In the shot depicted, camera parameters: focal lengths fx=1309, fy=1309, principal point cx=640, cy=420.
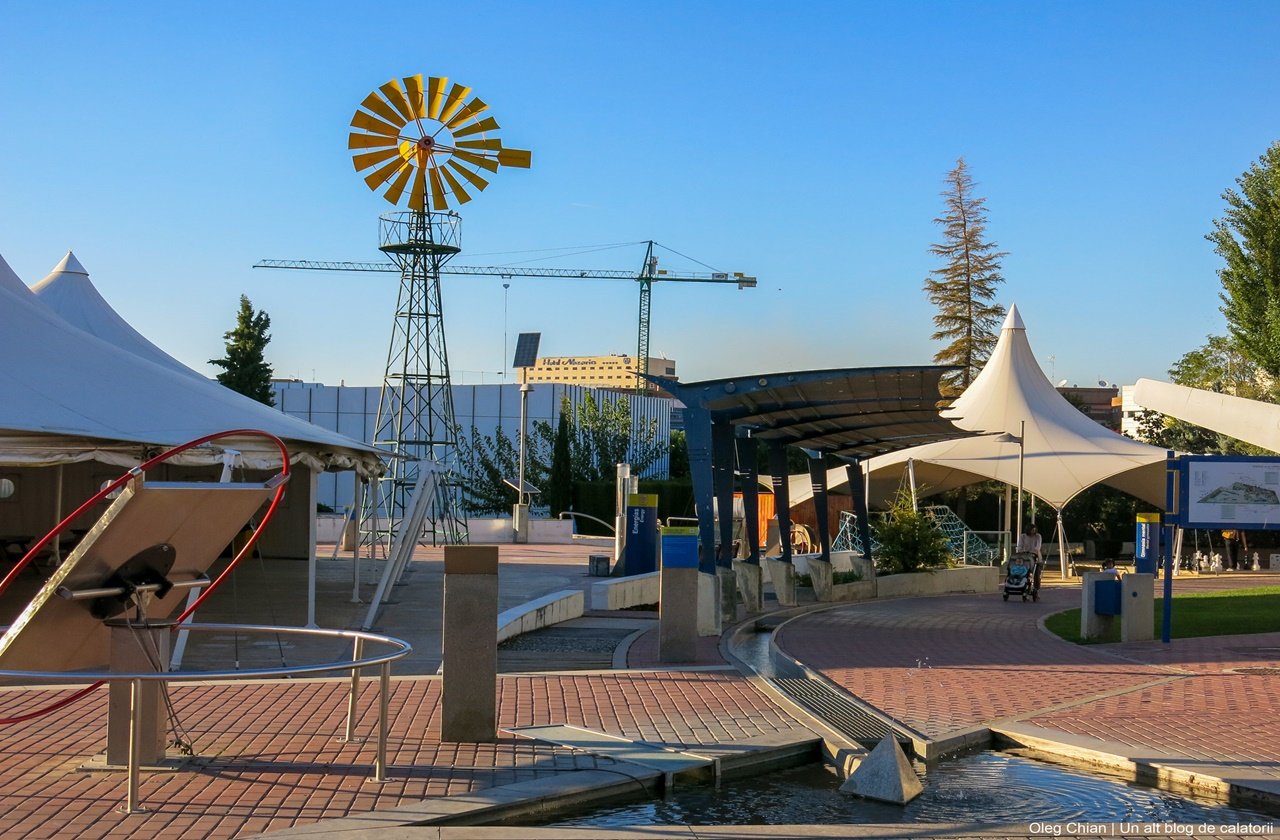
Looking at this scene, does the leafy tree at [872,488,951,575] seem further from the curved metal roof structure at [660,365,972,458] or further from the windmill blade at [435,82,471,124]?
the windmill blade at [435,82,471,124]

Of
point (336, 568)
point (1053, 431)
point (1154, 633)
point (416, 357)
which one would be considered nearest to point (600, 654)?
point (1154, 633)

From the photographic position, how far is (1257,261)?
120 feet

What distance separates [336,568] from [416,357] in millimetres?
9396

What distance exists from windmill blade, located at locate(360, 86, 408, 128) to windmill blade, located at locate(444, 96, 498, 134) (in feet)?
5.18

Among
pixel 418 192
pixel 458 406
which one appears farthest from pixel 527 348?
pixel 418 192

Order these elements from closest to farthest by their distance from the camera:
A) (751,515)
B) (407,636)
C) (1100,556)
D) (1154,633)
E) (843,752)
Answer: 1. (843,752)
2. (407,636)
3. (1154,633)
4. (751,515)
5. (1100,556)

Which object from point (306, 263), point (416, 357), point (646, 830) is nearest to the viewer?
point (646, 830)

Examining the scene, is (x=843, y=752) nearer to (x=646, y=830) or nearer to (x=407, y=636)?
(x=646, y=830)

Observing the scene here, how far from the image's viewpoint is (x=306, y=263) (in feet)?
340

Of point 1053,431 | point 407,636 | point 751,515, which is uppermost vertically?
point 1053,431

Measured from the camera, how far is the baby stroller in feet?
76.4

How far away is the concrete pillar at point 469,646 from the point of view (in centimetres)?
845

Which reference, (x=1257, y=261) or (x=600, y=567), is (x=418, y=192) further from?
(x=1257, y=261)

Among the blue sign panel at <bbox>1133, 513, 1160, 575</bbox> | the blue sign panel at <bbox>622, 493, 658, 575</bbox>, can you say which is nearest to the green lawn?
the blue sign panel at <bbox>1133, 513, 1160, 575</bbox>
